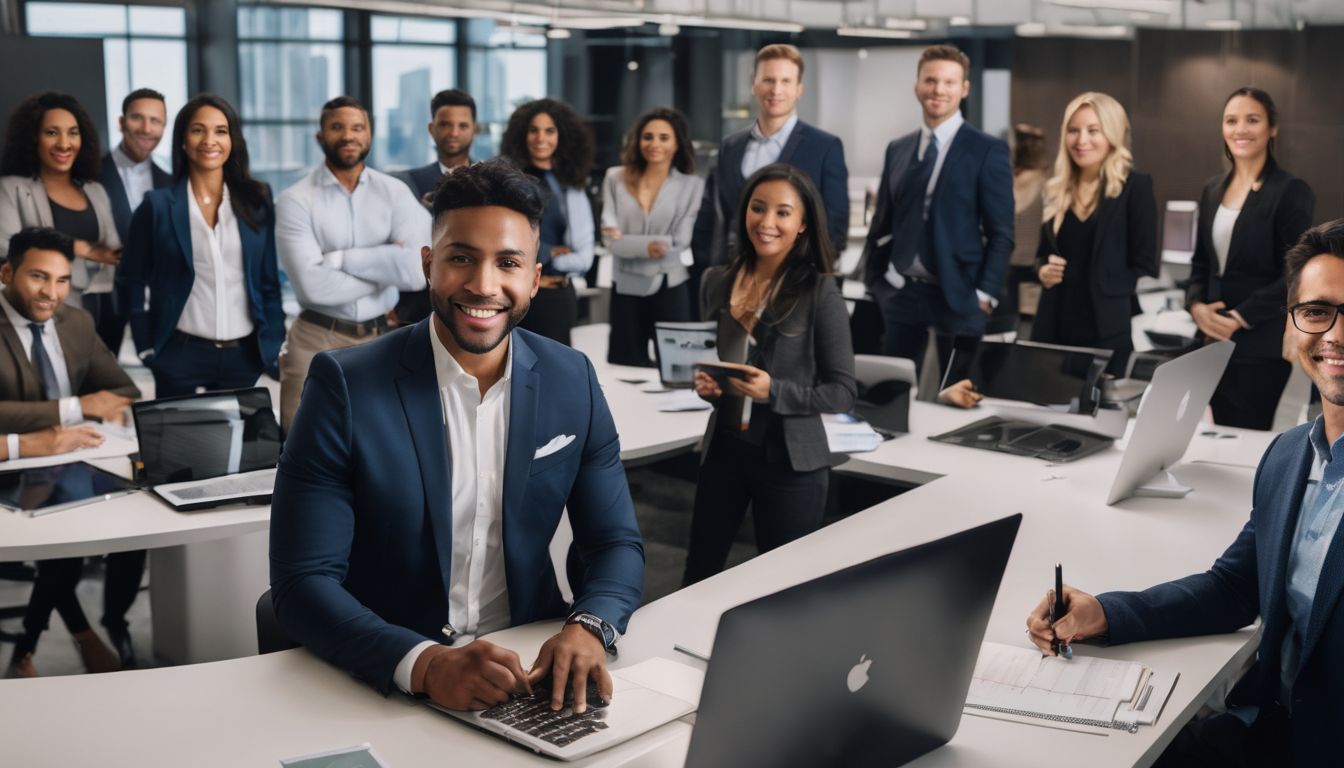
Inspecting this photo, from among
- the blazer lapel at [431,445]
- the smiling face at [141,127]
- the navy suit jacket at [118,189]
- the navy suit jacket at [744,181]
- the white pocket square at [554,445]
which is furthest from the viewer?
the smiling face at [141,127]

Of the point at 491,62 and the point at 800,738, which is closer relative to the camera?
the point at 800,738

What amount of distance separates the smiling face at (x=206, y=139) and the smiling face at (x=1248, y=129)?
3805mm

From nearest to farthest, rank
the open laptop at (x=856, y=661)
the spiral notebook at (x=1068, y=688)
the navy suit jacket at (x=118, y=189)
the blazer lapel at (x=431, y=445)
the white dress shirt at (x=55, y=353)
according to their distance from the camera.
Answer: the open laptop at (x=856, y=661) < the spiral notebook at (x=1068, y=688) < the blazer lapel at (x=431, y=445) < the white dress shirt at (x=55, y=353) < the navy suit jacket at (x=118, y=189)

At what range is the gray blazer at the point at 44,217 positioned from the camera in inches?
205

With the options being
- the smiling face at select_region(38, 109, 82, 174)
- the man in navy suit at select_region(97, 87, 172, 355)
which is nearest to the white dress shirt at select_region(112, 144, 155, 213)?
the man in navy suit at select_region(97, 87, 172, 355)

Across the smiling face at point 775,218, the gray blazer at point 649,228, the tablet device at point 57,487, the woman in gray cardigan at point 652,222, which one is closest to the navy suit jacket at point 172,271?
the tablet device at point 57,487

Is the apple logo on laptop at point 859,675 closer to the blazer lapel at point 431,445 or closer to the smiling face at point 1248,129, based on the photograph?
the blazer lapel at point 431,445

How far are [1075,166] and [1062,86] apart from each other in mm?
3586

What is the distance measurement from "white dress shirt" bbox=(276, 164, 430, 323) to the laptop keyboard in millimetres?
1489

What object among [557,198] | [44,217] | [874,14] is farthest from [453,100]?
[874,14]

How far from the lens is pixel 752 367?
352 centimetres

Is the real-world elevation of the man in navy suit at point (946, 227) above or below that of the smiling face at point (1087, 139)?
below

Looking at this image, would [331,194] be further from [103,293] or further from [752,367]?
[752,367]

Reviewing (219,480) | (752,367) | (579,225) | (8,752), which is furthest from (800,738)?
(579,225)
